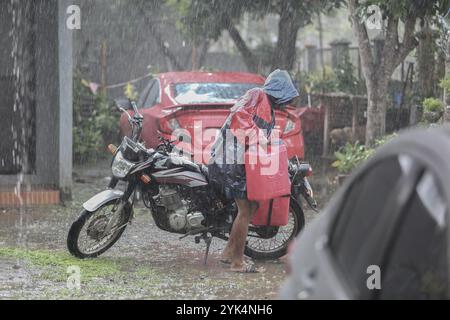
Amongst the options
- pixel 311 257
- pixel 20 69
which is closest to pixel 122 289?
pixel 311 257

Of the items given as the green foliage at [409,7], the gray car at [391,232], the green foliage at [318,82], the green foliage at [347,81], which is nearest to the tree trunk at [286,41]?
the green foliage at [318,82]

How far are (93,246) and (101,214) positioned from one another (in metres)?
0.34

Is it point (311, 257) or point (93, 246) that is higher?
point (311, 257)

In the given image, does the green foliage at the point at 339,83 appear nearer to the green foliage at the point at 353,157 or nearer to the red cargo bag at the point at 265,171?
the green foliage at the point at 353,157

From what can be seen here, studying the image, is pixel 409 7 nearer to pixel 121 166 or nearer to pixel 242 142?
pixel 242 142

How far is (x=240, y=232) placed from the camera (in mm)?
7926

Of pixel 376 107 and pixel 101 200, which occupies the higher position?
pixel 376 107

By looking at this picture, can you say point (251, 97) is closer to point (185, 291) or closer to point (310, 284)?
point (185, 291)

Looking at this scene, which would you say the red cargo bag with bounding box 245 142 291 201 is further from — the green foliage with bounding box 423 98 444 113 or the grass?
the green foliage with bounding box 423 98 444 113

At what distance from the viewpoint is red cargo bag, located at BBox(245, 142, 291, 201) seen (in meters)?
7.73

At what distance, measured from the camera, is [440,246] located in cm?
320

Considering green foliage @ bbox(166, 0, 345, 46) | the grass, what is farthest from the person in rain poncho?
green foliage @ bbox(166, 0, 345, 46)

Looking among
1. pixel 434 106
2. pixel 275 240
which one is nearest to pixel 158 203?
pixel 275 240

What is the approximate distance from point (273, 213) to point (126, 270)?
4.46 ft
